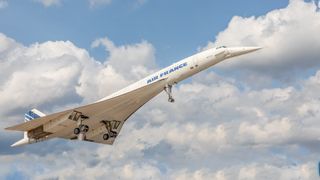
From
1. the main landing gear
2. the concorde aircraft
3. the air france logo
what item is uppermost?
the air france logo

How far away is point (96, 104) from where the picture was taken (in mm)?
63906

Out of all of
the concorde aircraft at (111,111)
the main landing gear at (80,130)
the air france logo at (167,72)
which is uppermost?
the air france logo at (167,72)

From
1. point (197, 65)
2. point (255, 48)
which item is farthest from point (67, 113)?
point (255, 48)

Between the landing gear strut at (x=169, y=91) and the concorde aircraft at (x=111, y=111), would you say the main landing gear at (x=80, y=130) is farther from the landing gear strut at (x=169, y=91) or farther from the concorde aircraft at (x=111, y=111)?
the landing gear strut at (x=169, y=91)

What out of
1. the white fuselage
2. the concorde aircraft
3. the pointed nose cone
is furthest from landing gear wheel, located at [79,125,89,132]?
the pointed nose cone

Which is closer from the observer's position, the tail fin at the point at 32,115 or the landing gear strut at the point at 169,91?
the landing gear strut at the point at 169,91

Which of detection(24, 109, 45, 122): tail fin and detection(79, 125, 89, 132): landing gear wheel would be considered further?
detection(24, 109, 45, 122): tail fin

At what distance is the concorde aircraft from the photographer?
57.3 meters

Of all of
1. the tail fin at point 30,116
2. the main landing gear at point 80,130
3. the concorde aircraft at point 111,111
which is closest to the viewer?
the concorde aircraft at point 111,111

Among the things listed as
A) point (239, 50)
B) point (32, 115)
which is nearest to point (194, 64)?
point (239, 50)

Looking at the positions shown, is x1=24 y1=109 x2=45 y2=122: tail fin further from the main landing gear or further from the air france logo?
the air france logo

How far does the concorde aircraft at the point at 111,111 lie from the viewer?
188 ft

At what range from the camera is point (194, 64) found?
5753 centimetres

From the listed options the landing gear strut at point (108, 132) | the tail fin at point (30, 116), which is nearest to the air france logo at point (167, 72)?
the landing gear strut at point (108, 132)
